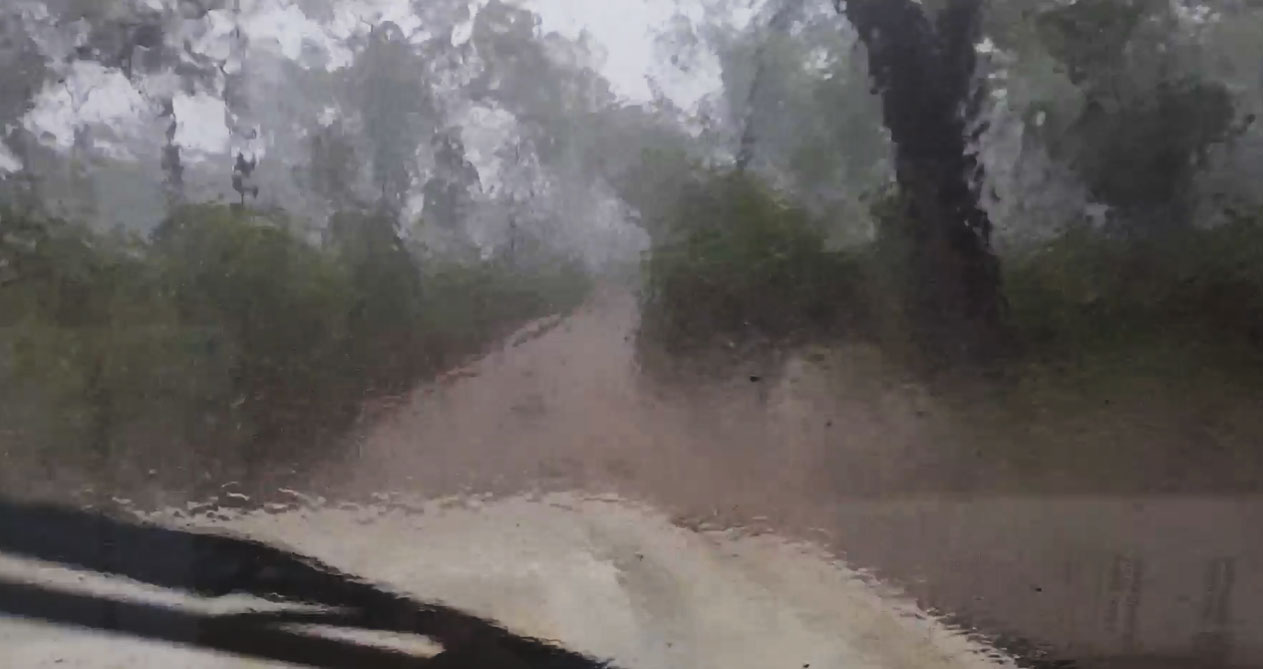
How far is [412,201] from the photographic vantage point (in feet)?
8.67

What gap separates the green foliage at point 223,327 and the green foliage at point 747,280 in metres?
0.21

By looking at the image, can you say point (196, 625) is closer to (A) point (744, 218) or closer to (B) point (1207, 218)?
(A) point (744, 218)

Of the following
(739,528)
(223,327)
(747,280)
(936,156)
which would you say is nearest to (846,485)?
(739,528)

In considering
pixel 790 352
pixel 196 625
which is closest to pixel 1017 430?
pixel 790 352

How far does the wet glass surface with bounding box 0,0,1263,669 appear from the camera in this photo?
245 centimetres

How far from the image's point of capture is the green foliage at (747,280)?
260 centimetres

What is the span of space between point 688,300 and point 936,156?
0.65m

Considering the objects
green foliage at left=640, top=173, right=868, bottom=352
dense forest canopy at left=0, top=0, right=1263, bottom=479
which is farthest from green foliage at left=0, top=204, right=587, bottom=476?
green foliage at left=640, top=173, right=868, bottom=352

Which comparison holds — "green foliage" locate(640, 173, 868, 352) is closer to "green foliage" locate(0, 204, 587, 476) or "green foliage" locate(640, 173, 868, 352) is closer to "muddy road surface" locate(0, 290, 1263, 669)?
"muddy road surface" locate(0, 290, 1263, 669)

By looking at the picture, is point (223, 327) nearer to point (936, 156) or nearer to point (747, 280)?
point (747, 280)

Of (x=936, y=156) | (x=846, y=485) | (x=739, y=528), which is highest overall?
(x=936, y=156)

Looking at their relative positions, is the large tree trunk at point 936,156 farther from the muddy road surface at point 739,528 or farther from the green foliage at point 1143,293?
the muddy road surface at point 739,528

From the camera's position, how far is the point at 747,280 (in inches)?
103

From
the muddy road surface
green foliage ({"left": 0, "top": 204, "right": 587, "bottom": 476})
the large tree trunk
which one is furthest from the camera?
the large tree trunk
